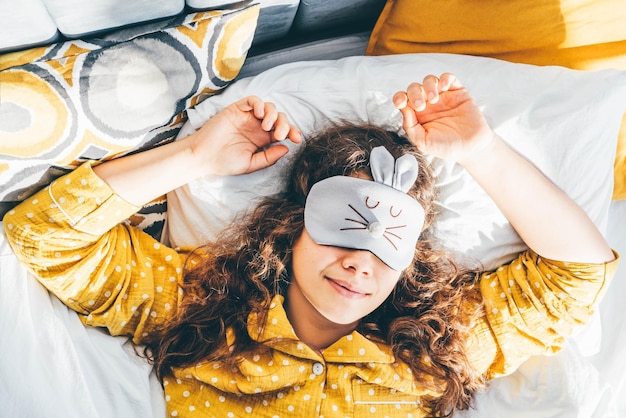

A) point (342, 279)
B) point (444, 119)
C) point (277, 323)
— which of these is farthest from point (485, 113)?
point (277, 323)

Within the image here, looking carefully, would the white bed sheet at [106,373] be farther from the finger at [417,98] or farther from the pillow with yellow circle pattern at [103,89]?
the finger at [417,98]

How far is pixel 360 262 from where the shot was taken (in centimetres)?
98

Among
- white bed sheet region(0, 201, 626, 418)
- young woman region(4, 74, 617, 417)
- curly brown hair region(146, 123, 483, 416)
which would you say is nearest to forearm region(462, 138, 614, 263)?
young woman region(4, 74, 617, 417)

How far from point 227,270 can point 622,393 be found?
871 mm

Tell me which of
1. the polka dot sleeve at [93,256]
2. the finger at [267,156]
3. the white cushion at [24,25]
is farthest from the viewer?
the finger at [267,156]

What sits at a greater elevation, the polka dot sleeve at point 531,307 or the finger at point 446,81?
the finger at point 446,81

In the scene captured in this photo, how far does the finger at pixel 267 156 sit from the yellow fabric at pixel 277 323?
249 mm

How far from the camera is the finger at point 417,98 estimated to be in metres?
1.01

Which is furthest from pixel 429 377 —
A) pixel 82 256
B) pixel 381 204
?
pixel 82 256

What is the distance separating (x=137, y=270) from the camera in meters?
1.10

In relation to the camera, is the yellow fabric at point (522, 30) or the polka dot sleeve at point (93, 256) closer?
the polka dot sleeve at point (93, 256)

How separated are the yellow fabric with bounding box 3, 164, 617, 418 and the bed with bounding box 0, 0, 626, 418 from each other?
0.05 m

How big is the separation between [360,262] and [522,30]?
60 centimetres

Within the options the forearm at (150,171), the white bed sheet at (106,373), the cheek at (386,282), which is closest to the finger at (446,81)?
the cheek at (386,282)
